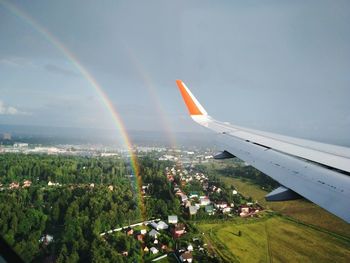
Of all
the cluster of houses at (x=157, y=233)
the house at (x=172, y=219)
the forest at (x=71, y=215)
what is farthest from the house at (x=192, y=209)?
the house at (x=172, y=219)

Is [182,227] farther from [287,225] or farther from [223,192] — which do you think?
[223,192]

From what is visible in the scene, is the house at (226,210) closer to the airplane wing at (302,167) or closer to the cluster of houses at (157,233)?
the cluster of houses at (157,233)

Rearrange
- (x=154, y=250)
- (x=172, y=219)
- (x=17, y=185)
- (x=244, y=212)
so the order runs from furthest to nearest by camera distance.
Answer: (x=17, y=185)
(x=244, y=212)
(x=172, y=219)
(x=154, y=250)

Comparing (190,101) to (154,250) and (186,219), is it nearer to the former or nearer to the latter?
(154,250)

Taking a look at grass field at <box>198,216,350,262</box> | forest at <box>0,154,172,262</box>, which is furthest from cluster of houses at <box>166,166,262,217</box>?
grass field at <box>198,216,350,262</box>

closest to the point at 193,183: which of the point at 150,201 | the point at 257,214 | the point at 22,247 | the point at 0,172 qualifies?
the point at 150,201

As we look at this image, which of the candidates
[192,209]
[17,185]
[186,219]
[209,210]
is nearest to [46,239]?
[186,219]
